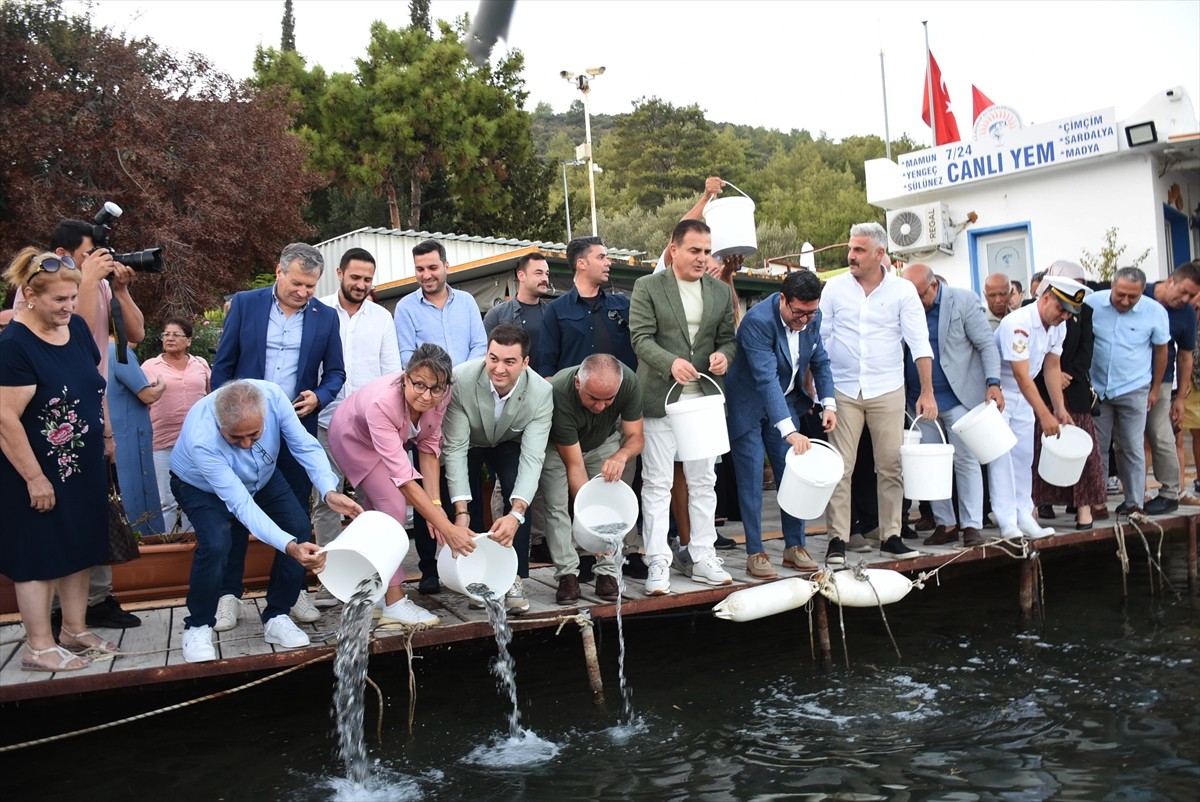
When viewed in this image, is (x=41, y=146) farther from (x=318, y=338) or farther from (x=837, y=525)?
(x=837, y=525)

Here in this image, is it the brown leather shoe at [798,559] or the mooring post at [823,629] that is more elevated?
the brown leather shoe at [798,559]

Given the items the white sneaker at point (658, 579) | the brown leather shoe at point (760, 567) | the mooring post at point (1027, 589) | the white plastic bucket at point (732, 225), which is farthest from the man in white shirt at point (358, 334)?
the mooring post at point (1027, 589)

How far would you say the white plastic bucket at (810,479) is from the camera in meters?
5.84

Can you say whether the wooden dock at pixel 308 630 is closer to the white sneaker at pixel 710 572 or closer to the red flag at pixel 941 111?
the white sneaker at pixel 710 572

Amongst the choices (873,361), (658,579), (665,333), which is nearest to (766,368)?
(665,333)

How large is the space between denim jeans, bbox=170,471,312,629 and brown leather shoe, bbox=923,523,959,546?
14.3 ft

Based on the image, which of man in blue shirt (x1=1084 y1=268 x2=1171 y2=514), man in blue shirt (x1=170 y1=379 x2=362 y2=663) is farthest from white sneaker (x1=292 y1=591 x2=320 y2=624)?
man in blue shirt (x1=1084 y1=268 x2=1171 y2=514)

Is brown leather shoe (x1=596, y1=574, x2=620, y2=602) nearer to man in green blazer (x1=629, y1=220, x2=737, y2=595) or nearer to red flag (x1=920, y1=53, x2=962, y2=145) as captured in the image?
man in green blazer (x1=629, y1=220, x2=737, y2=595)

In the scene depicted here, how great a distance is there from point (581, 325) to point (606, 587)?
5.40 feet

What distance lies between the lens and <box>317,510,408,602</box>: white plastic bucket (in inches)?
183

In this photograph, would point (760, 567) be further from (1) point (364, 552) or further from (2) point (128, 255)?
(2) point (128, 255)

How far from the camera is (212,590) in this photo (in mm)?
4879

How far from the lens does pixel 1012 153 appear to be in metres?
15.8

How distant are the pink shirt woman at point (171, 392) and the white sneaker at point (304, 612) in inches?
86.8
